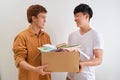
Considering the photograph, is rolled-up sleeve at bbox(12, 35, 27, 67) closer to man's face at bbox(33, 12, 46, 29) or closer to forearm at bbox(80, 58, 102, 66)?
man's face at bbox(33, 12, 46, 29)

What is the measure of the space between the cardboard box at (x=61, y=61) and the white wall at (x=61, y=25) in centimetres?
62

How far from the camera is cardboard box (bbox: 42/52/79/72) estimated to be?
1.41 m

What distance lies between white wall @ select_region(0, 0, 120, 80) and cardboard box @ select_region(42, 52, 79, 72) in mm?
623

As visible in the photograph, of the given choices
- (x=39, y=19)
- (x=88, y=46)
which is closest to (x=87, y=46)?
(x=88, y=46)

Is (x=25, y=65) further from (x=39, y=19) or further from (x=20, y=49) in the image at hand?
(x=39, y=19)

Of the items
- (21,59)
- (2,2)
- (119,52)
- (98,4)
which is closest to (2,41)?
(2,2)

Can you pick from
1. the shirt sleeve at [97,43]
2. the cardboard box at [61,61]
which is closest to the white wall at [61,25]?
the shirt sleeve at [97,43]

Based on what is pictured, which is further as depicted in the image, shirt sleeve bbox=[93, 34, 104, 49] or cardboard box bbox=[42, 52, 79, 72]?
shirt sleeve bbox=[93, 34, 104, 49]

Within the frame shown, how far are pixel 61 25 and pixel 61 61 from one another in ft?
2.27

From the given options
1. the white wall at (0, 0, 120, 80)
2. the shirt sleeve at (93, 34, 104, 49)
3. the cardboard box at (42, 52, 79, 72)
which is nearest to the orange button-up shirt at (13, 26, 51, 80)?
the cardboard box at (42, 52, 79, 72)

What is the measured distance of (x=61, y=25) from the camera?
2.03m

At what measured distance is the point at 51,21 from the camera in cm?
202

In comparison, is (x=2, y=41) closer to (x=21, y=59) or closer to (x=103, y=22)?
(x=21, y=59)

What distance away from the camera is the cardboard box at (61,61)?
141 cm
